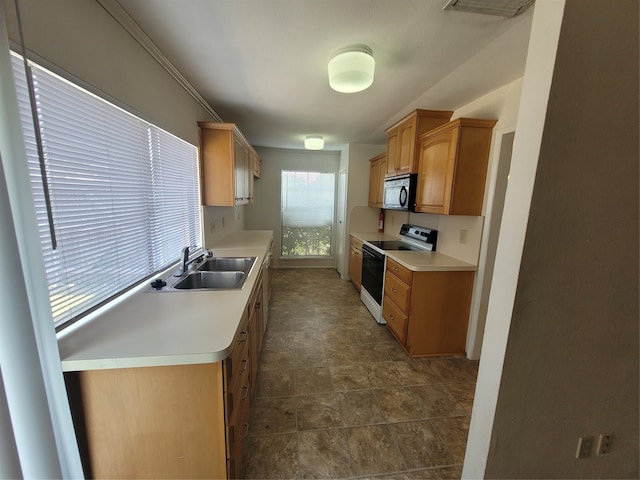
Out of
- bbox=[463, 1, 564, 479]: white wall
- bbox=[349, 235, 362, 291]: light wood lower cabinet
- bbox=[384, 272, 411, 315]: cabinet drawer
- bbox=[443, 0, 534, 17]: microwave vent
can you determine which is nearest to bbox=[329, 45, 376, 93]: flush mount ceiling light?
bbox=[443, 0, 534, 17]: microwave vent

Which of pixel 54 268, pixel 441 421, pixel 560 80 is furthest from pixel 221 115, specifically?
pixel 441 421

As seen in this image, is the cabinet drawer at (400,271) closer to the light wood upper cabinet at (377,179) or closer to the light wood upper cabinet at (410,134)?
the light wood upper cabinet at (410,134)

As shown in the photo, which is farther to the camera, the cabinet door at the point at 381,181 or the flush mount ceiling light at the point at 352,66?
the cabinet door at the point at 381,181

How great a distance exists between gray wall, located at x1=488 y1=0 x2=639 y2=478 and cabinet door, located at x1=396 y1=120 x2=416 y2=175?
6.20 feet

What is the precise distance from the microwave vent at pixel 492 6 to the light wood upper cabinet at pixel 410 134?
137 cm

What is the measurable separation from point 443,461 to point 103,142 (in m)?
2.59

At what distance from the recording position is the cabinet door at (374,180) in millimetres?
4047

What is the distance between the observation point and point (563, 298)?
100 cm

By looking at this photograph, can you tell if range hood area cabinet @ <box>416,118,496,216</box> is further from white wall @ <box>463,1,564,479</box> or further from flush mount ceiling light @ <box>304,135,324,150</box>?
flush mount ceiling light @ <box>304,135,324,150</box>

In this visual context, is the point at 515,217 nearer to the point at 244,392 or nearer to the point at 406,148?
the point at 244,392

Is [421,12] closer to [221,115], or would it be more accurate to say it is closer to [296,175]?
[221,115]

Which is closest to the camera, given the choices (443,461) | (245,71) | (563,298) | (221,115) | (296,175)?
(563,298)

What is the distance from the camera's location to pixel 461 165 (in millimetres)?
2230

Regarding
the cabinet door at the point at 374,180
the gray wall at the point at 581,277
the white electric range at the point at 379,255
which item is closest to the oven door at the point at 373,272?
the white electric range at the point at 379,255
